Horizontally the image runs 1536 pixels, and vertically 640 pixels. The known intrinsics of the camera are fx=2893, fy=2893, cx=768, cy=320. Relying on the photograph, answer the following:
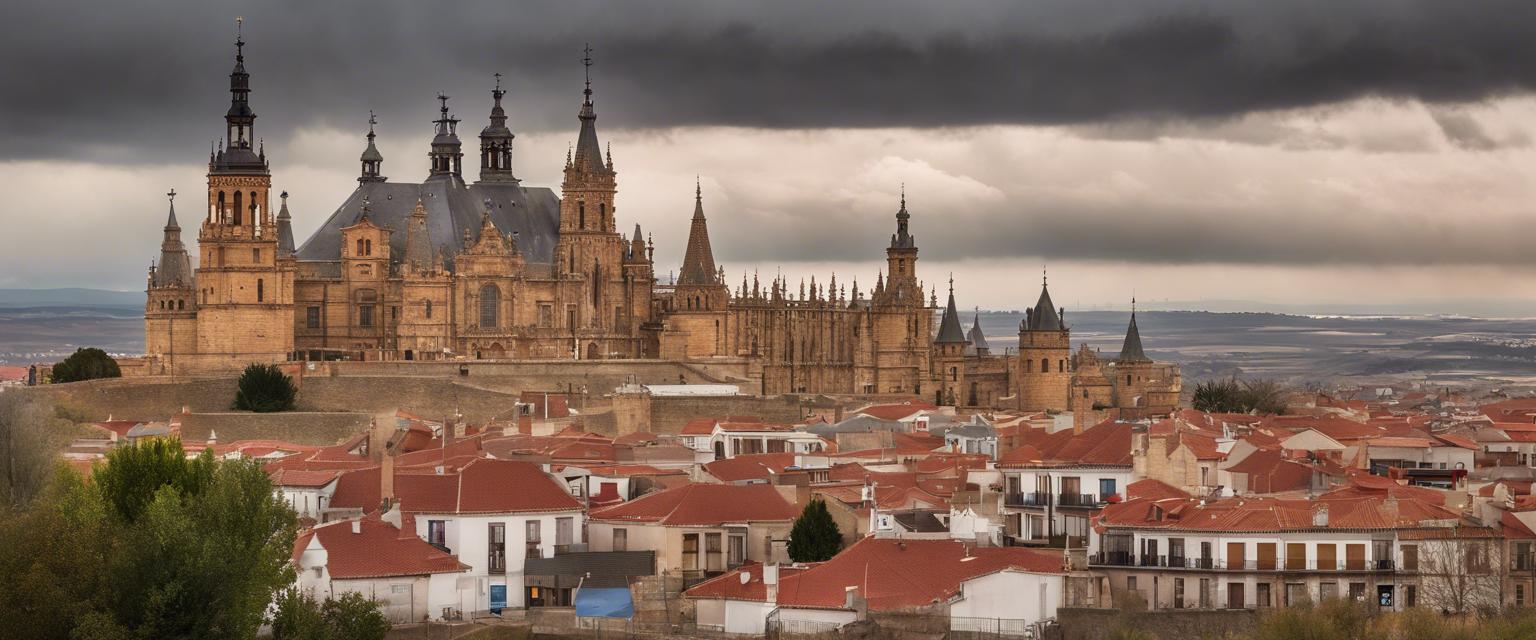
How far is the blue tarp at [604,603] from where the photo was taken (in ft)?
203

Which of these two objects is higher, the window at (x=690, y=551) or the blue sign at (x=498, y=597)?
the window at (x=690, y=551)

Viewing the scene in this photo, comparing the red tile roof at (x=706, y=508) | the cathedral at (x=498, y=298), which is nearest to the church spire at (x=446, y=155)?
the cathedral at (x=498, y=298)

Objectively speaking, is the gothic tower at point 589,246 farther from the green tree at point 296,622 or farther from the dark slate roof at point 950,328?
the green tree at point 296,622

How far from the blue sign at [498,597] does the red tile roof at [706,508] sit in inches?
158

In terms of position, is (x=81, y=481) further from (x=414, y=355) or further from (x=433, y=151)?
(x=433, y=151)

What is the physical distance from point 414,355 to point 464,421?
10266 mm

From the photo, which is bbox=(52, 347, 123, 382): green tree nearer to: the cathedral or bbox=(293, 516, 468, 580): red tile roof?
the cathedral

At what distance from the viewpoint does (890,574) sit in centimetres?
5947

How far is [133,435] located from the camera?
94688 mm

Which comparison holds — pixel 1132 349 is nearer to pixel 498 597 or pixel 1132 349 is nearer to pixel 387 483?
pixel 387 483

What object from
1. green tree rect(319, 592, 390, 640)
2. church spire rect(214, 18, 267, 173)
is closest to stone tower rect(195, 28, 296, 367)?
church spire rect(214, 18, 267, 173)

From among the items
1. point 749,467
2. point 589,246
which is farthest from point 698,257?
point 749,467

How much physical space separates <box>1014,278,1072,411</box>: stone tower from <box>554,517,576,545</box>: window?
70090 millimetres

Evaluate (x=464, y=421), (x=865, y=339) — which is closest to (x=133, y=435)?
(x=464, y=421)
